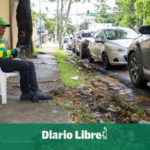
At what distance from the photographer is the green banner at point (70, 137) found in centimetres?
307

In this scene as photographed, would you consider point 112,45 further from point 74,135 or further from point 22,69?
point 74,135

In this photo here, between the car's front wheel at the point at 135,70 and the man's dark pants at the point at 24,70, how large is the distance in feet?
8.64

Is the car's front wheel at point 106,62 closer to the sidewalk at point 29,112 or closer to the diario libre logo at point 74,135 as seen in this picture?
the sidewalk at point 29,112

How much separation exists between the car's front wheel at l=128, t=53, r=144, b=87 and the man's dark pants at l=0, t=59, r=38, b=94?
8.64ft

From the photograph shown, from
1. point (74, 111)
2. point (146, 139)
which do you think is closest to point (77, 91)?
point (74, 111)

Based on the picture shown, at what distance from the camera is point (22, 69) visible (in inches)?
179

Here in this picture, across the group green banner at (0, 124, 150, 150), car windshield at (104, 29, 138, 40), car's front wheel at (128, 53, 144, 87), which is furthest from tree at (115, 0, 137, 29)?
green banner at (0, 124, 150, 150)

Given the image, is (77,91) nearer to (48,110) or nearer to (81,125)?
(48,110)

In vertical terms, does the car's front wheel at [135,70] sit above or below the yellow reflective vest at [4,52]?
below

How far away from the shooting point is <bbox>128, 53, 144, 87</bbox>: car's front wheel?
631 centimetres

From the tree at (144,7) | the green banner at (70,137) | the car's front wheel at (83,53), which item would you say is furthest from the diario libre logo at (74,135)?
the tree at (144,7)

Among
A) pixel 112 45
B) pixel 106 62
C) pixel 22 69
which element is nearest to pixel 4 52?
pixel 22 69

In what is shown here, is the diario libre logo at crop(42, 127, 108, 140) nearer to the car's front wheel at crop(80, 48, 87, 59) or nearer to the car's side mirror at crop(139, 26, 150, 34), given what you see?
the car's side mirror at crop(139, 26, 150, 34)

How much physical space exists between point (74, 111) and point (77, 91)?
6.19ft
